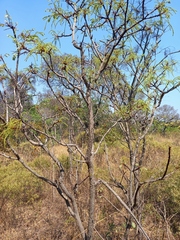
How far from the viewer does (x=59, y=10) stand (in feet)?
4.07

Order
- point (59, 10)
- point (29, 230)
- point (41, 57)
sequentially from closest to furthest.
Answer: point (41, 57)
point (59, 10)
point (29, 230)

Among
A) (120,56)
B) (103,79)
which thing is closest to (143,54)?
(120,56)

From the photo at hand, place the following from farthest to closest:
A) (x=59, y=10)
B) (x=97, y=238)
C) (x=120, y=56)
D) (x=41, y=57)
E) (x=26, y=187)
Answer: (x=26, y=187), (x=97, y=238), (x=120, y=56), (x=59, y=10), (x=41, y=57)

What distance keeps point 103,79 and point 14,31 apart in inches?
Result: 37.3

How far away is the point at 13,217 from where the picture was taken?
3.15 metres

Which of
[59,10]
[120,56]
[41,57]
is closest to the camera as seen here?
[41,57]

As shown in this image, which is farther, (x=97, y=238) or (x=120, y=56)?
(x=97, y=238)

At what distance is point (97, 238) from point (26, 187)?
4.16ft

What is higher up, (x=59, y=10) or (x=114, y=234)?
(x=59, y=10)

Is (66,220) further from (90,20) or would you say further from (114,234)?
(90,20)

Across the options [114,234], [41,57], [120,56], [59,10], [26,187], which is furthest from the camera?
[26,187]

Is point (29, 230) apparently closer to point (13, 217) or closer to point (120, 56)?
point (13, 217)

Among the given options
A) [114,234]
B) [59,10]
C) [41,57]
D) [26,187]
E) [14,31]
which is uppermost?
[59,10]

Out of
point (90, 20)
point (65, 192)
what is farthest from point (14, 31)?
point (65, 192)
